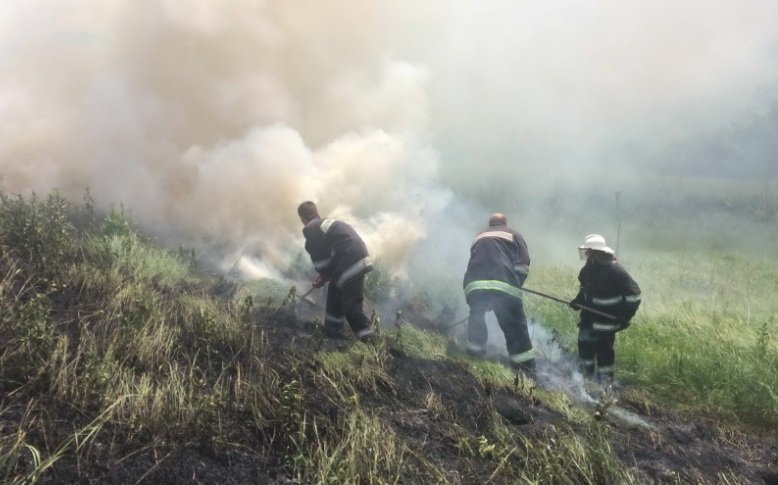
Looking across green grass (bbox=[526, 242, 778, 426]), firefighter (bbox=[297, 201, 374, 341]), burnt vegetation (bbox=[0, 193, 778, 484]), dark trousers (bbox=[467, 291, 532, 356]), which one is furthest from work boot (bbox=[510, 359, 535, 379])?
firefighter (bbox=[297, 201, 374, 341])

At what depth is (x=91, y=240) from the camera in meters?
7.06

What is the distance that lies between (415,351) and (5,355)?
3.86 m

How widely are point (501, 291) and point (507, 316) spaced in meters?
0.33

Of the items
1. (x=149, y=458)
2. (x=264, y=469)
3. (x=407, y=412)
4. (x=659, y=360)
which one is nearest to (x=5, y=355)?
(x=149, y=458)

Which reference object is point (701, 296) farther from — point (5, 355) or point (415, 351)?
point (5, 355)

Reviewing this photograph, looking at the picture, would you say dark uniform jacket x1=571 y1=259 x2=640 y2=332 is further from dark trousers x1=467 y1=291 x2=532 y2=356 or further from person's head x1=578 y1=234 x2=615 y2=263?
dark trousers x1=467 y1=291 x2=532 y2=356

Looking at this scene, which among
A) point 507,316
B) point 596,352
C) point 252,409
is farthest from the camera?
point 507,316

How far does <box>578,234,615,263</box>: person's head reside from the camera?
21.0 ft

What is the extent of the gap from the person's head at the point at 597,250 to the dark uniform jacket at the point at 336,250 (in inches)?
106

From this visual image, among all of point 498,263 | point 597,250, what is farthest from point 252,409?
point 597,250

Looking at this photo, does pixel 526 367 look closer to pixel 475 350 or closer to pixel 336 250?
pixel 475 350

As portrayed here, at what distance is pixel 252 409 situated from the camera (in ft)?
11.6

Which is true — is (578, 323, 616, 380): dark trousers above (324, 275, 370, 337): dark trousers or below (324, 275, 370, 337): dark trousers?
below

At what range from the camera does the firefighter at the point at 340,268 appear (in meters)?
6.35
